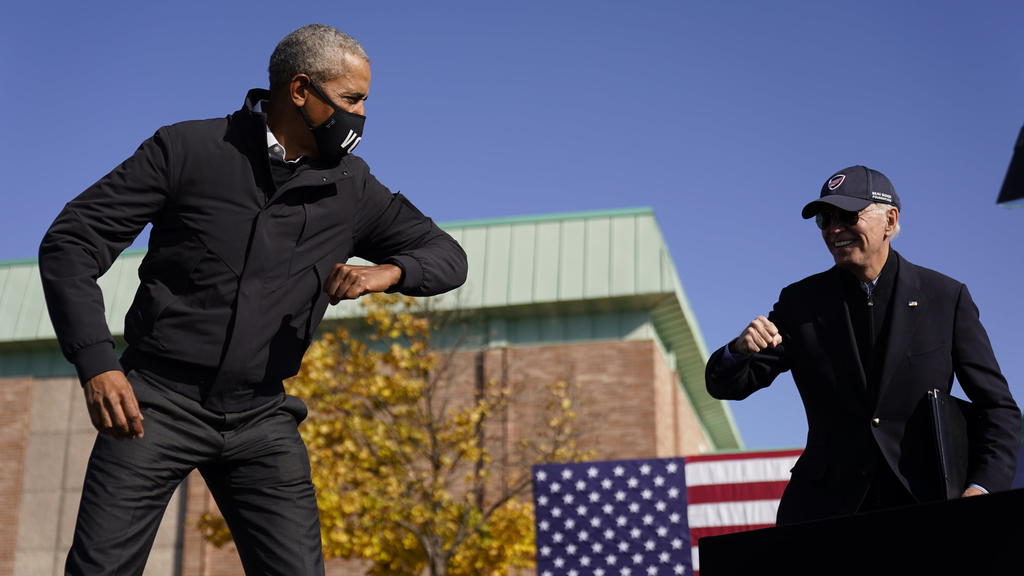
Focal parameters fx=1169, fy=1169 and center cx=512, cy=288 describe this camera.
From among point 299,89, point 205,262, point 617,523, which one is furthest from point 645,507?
point 205,262

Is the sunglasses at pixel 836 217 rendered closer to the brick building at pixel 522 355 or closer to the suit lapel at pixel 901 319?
the suit lapel at pixel 901 319

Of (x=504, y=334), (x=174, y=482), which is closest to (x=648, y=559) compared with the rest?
(x=174, y=482)

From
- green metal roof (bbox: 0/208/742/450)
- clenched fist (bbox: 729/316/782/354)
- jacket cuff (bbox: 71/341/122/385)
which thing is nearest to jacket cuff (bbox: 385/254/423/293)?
jacket cuff (bbox: 71/341/122/385)

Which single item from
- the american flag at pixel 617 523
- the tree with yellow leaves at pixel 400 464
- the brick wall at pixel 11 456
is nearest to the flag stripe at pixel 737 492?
the american flag at pixel 617 523

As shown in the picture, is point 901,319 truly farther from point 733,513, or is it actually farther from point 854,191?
point 733,513

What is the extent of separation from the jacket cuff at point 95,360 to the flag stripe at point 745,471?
11.9 m

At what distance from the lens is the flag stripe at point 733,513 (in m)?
14.3

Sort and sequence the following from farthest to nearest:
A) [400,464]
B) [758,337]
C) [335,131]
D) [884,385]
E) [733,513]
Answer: [400,464]
[733,513]
[884,385]
[758,337]
[335,131]

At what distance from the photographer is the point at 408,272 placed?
393 cm

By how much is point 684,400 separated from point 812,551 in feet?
100

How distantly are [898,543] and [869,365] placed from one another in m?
1.55

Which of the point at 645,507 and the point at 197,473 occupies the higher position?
the point at 197,473

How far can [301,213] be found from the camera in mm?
3865

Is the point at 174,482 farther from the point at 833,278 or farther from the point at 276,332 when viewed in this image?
the point at 833,278
